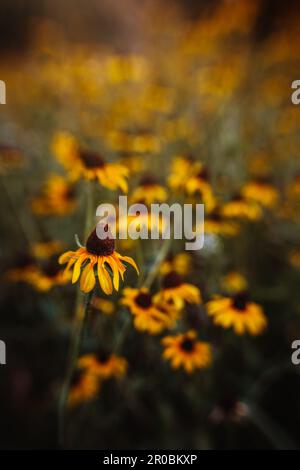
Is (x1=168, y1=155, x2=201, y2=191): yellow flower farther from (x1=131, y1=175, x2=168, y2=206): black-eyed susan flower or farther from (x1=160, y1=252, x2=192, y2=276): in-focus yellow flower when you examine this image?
(x1=160, y1=252, x2=192, y2=276): in-focus yellow flower

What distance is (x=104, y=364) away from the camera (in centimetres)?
103

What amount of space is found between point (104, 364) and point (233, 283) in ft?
1.70

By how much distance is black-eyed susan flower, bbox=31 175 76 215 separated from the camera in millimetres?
1467

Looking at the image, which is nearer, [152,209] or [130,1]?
[152,209]

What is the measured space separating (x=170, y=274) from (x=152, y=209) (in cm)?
21

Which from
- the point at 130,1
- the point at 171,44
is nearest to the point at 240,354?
the point at 171,44

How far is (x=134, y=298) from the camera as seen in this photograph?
0.90m

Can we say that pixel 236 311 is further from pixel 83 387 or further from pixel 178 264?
pixel 83 387

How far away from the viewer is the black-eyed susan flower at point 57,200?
1467mm

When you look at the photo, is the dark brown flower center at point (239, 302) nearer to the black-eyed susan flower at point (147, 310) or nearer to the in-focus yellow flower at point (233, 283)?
the black-eyed susan flower at point (147, 310)

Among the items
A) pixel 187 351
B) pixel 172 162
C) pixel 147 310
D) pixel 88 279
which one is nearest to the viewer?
pixel 88 279

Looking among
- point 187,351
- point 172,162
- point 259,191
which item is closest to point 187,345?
point 187,351
